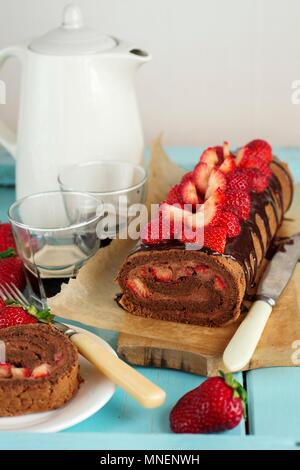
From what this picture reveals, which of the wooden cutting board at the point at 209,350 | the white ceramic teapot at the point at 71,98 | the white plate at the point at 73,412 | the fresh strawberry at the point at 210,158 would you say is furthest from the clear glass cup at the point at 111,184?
the white plate at the point at 73,412

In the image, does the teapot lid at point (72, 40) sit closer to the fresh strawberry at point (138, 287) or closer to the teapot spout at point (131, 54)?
the teapot spout at point (131, 54)

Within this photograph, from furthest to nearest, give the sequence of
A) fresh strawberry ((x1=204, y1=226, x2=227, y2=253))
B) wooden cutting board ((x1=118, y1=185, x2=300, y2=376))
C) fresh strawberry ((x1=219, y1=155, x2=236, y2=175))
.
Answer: fresh strawberry ((x1=219, y1=155, x2=236, y2=175))
fresh strawberry ((x1=204, y1=226, x2=227, y2=253))
wooden cutting board ((x1=118, y1=185, x2=300, y2=376))

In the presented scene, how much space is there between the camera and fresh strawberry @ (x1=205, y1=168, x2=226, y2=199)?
156 cm

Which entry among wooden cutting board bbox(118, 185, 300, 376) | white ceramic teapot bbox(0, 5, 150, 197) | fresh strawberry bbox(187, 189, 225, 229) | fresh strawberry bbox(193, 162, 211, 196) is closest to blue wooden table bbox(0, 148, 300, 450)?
wooden cutting board bbox(118, 185, 300, 376)

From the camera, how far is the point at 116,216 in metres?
1.70

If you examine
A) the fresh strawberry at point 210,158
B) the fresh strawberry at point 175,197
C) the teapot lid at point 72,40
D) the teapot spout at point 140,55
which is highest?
the teapot lid at point 72,40

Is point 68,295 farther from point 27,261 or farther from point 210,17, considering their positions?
point 210,17

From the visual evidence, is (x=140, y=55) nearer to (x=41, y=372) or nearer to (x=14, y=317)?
(x=14, y=317)

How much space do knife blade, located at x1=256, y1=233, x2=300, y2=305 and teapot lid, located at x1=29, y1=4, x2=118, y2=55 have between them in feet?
1.79

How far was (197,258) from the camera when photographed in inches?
55.7

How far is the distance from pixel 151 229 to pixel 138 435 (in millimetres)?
469

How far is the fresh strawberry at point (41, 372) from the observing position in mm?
1170

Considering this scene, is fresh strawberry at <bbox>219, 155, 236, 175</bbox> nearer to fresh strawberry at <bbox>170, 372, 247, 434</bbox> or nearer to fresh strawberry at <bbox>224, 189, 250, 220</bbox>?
fresh strawberry at <bbox>224, 189, 250, 220</bbox>

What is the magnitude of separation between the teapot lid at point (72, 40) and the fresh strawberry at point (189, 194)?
0.35m
